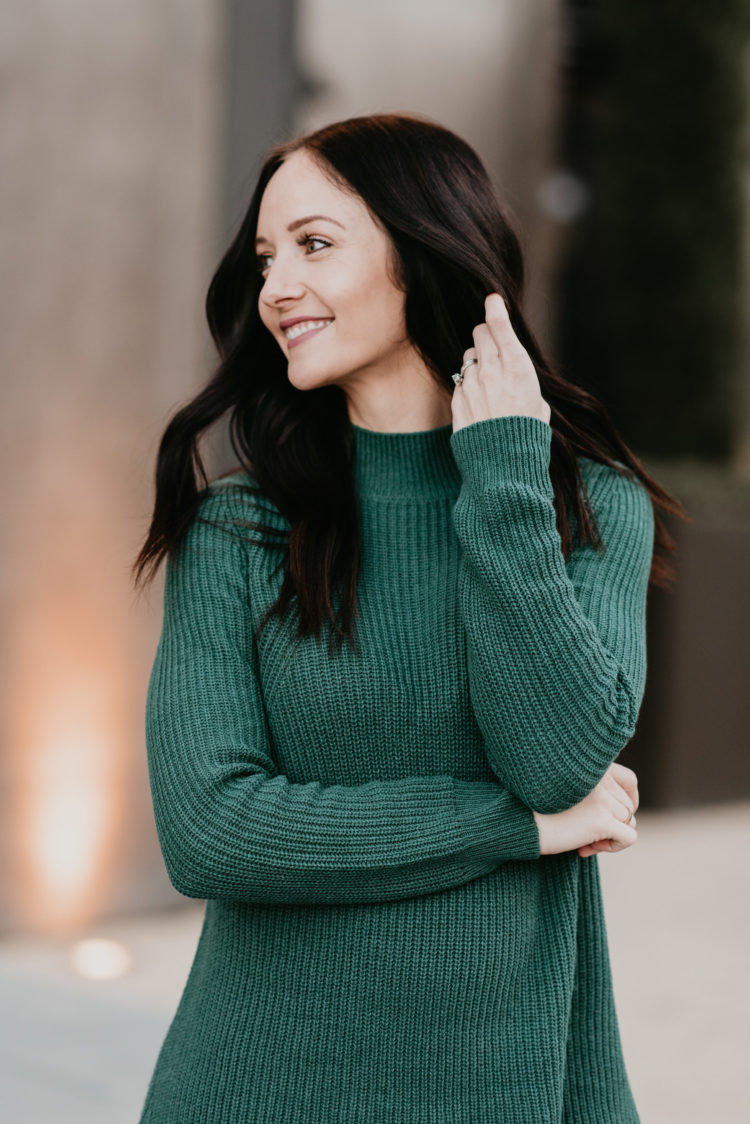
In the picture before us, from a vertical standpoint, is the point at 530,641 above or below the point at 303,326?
below

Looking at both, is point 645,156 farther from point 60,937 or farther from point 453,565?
point 453,565

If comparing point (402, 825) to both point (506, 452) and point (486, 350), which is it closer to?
point (506, 452)

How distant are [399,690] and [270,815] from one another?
20 cm

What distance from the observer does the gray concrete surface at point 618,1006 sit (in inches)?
105

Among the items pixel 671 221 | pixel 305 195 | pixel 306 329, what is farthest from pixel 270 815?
pixel 671 221

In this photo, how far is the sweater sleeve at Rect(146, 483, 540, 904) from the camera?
1.22m

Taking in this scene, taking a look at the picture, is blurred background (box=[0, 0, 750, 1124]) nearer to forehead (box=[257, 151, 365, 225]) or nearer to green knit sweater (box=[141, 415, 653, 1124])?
green knit sweater (box=[141, 415, 653, 1124])

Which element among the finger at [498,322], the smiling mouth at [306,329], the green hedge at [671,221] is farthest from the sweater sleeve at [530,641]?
the green hedge at [671,221]

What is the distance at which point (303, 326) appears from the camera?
1414 mm

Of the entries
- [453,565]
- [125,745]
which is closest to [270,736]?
[453,565]

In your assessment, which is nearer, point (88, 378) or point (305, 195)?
point (305, 195)

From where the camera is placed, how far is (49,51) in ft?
11.1

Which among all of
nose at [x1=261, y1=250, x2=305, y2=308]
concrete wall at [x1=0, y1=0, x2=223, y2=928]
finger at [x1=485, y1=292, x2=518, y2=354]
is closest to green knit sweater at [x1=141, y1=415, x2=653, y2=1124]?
finger at [x1=485, y1=292, x2=518, y2=354]

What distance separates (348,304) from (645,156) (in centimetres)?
505
